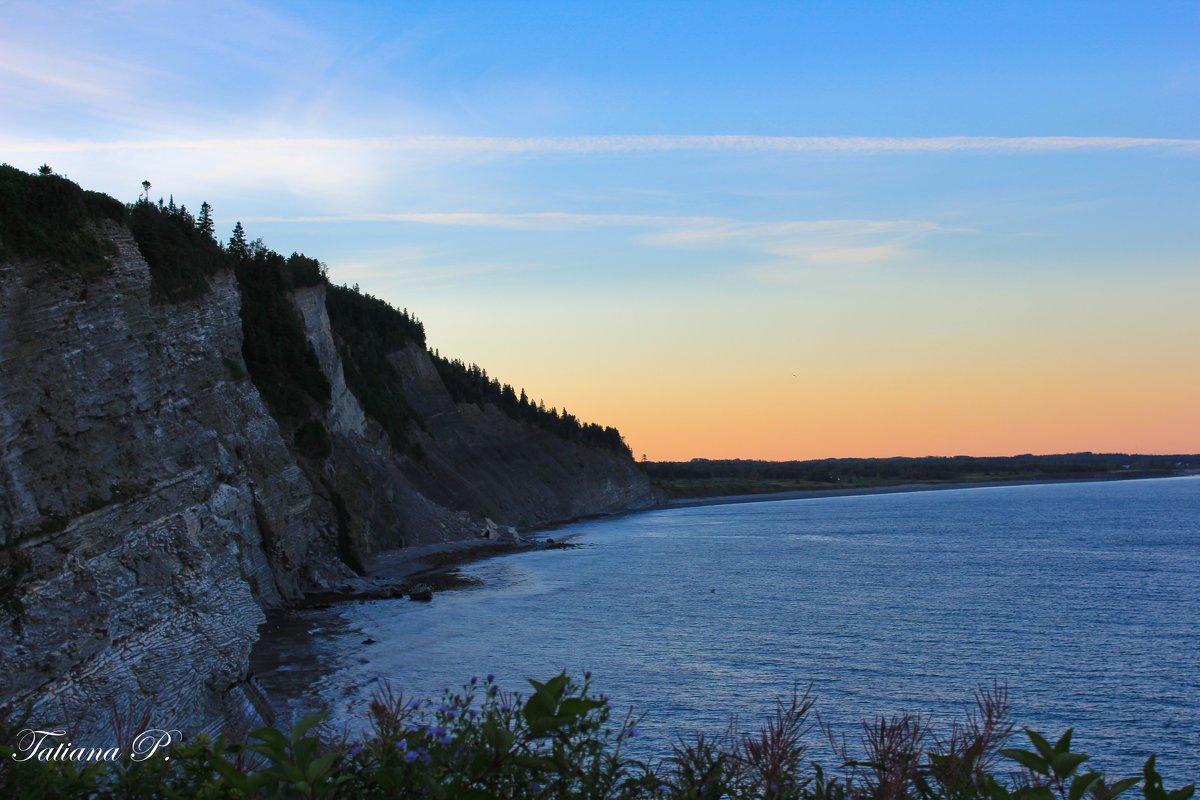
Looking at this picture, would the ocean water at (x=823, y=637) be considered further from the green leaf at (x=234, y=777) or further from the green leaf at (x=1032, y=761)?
the green leaf at (x=234, y=777)

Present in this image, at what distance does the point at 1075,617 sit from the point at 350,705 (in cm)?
3542

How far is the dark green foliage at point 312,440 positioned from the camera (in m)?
58.1

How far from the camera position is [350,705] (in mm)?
29875

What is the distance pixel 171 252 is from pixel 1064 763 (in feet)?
113

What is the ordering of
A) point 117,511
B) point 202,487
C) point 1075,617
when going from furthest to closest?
point 1075,617 < point 202,487 < point 117,511

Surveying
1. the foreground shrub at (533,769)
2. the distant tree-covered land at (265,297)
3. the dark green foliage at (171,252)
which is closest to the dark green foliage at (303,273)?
the distant tree-covered land at (265,297)

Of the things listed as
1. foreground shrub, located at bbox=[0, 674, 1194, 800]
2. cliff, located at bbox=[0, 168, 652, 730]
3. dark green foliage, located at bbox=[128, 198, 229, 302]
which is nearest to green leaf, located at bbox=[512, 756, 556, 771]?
foreground shrub, located at bbox=[0, 674, 1194, 800]

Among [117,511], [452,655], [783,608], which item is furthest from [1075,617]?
[117,511]

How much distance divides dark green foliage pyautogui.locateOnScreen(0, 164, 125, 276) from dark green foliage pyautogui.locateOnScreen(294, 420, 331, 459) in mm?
31169

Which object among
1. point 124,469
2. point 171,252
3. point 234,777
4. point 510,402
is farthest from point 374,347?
point 234,777

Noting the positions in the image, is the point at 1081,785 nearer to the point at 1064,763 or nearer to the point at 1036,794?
the point at 1064,763

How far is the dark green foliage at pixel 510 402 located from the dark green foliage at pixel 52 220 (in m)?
99.8

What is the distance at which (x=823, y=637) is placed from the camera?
4328 cm

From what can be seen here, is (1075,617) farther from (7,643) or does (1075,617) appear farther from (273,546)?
(7,643)
